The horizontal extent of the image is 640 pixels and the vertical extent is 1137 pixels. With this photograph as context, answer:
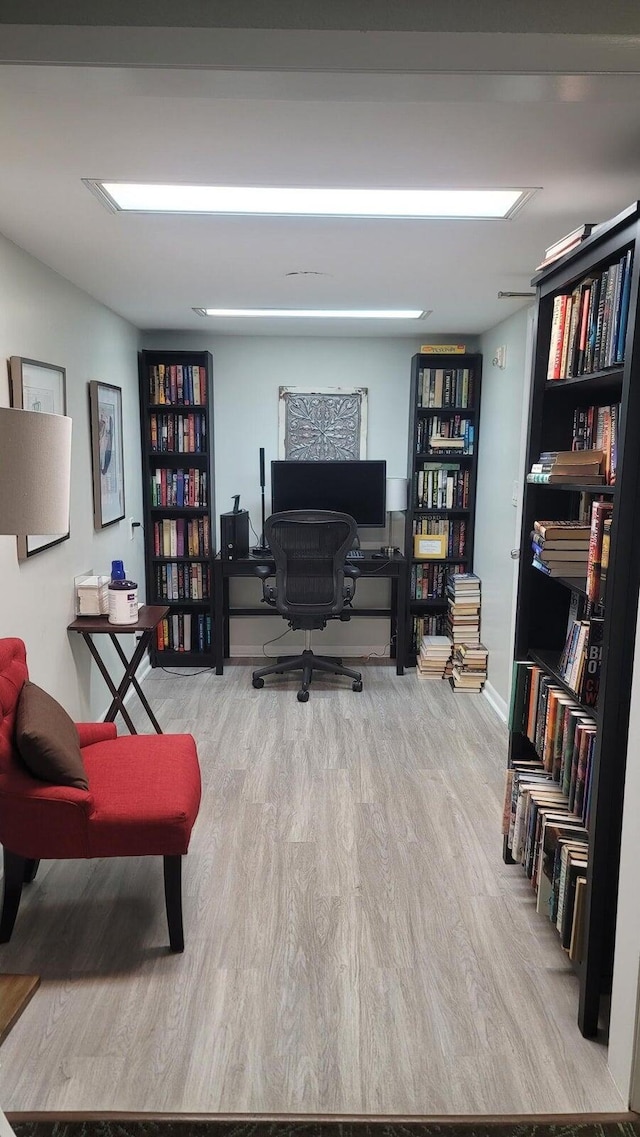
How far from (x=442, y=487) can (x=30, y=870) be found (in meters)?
3.53

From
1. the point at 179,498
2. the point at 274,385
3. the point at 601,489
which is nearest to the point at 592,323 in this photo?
the point at 601,489

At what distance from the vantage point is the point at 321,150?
73.5 inches

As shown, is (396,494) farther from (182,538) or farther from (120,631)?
(120,631)

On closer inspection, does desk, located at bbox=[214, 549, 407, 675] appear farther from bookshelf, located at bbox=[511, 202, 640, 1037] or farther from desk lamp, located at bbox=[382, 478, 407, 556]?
bookshelf, located at bbox=[511, 202, 640, 1037]

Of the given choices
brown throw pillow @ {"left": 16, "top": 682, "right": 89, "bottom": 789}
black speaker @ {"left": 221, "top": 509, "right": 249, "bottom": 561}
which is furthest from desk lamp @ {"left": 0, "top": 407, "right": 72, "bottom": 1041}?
black speaker @ {"left": 221, "top": 509, "right": 249, "bottom": 561}

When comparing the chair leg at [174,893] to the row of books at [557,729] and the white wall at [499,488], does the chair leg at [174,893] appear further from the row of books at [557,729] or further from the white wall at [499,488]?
the white wall at [499,488]

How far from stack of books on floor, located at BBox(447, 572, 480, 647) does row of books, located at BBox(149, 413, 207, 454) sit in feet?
6.42

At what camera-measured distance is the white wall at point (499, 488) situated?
4066mm

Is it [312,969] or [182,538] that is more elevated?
[182,538]

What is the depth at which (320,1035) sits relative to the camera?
196 centimetres

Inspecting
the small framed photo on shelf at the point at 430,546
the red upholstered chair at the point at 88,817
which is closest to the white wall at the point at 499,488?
the small framed photo on shelf at the point at 430,546

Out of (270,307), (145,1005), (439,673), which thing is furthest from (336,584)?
(145,1005)

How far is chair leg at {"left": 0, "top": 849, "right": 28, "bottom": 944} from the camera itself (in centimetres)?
230

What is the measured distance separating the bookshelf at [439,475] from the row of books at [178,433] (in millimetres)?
1456
